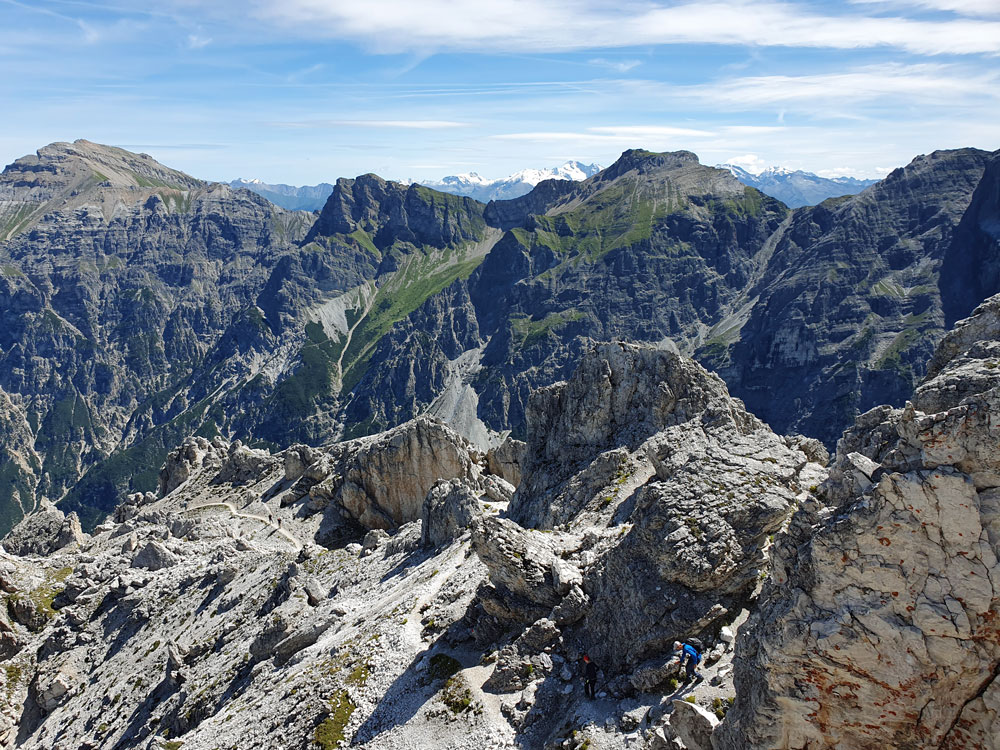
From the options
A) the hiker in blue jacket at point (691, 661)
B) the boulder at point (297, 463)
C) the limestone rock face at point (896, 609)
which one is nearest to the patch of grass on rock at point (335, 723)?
the hiker in blue jacket at point (691, 661)

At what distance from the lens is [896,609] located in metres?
19.4

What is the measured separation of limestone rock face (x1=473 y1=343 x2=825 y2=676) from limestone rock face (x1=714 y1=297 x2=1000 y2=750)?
691 centimetres

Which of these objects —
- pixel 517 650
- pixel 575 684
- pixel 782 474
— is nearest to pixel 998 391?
pixel 782 474

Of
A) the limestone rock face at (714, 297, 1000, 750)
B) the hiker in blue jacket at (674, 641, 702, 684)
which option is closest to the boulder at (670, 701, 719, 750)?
the limestone rock face at (714, 297, 1000, 750)

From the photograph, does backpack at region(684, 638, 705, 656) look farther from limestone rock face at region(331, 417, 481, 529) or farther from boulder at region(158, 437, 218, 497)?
boulder at region(158, 437, 218, 497)

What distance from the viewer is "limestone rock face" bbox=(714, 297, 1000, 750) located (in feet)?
61.1

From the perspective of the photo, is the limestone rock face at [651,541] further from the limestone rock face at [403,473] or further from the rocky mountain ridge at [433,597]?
the limestone rock face at [403,473]

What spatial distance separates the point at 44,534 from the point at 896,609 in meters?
123

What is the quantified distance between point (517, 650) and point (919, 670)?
58.4 ft

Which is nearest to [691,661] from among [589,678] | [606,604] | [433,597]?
[589,678]

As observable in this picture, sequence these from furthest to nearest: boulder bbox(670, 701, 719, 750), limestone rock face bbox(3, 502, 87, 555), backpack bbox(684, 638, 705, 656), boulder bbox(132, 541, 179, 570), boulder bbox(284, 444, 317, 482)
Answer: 1. boulder bbox(284, 444, 317, 482)
2. limestone rock face bbox(3, 502, 87, 555)
3. boulder bbox(132, 541, 179, 570)
4. backpack bbox(684, 638, 705, 656)
5. boulder bbox(670, 701, 719, 750)

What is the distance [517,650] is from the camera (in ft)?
106

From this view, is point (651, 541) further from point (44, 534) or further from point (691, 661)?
point (44, 534)

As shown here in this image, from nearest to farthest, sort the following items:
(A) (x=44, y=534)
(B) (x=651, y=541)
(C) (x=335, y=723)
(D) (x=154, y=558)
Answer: (B) (x=651, y=541) → (C) (x=335, y=723) → (D) (x=154, y=558) → (A) (x=44, y=534)
